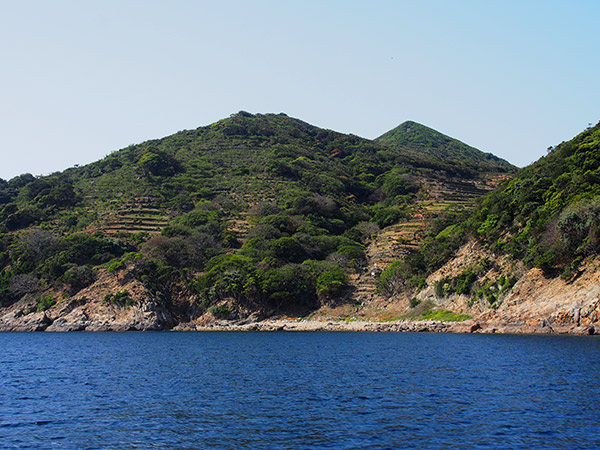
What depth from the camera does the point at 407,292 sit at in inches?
3182

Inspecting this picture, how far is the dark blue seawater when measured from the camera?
62.2ft

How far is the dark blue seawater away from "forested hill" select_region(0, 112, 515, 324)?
4199 centimetres

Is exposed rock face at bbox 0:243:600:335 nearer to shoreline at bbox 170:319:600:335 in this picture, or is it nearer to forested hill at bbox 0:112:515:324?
shoreline at bbox 170:319:600:335

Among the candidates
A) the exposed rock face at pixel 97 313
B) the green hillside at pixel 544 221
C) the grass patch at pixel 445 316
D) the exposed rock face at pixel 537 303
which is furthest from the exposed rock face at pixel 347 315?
the green hillside at pixel 544 221

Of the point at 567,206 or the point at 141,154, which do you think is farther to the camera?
the point at 141,154

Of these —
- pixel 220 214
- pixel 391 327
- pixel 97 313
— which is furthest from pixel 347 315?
pixel 220 214

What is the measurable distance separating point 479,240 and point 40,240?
77707mm

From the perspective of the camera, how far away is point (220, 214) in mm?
120188

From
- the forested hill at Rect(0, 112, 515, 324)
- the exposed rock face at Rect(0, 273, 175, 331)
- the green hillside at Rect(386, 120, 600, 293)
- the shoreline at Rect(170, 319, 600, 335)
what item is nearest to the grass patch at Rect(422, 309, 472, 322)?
the shoreline at Rect(170, 319, 600, 335)

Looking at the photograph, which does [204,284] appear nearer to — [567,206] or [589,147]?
[567,206]

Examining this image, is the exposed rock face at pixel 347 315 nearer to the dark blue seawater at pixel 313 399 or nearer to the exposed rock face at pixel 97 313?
the exposed rock face at pixel 97 313

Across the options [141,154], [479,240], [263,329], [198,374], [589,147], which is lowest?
[263,329]

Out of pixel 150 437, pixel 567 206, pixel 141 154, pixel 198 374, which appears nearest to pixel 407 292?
pixel 567 206

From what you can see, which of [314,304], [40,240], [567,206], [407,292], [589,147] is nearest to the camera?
[567,206]
